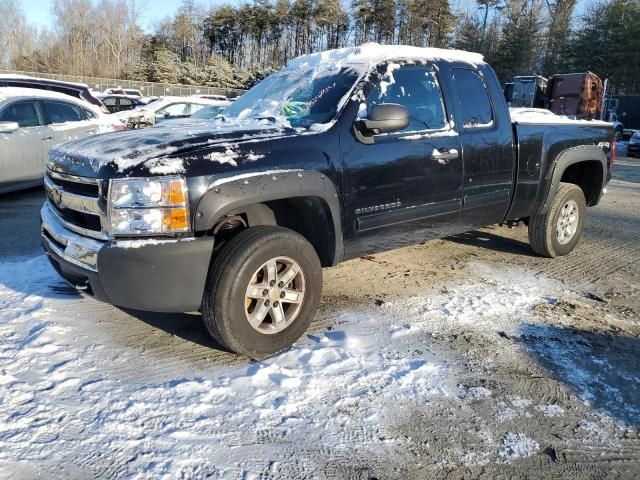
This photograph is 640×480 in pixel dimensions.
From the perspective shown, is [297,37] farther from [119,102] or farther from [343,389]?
[343,389]

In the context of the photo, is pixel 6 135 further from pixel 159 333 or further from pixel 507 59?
pixel 507 59

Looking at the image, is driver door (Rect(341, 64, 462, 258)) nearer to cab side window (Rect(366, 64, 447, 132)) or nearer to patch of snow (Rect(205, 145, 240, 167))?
cab side window (Rect(366, 64, 447, 132))

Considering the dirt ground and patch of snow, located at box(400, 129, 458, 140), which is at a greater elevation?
patch of snow, located at box(400, 129, 458, 140)

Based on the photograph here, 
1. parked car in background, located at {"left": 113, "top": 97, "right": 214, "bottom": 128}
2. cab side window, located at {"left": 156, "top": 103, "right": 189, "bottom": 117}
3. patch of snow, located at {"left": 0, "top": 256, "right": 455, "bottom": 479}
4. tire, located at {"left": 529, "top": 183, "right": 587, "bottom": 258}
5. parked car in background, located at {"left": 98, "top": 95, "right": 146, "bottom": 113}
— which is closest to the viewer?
patch of snow, located at {"left": 0, "top": 256, "right": 455, "bottom": 479}

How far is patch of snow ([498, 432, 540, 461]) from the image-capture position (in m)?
2.65

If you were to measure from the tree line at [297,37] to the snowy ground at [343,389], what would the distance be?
41923 mm

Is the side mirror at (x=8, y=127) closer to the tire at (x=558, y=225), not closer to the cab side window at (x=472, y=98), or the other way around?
the cab side window at (x=472, y=98)

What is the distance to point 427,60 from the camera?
14.7 ft

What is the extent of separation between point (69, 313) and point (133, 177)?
62.7 inches

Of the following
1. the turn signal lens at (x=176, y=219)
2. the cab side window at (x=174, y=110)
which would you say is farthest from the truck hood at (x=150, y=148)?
the cab side window at (x=174, y=110)

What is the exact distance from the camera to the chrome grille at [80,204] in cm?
316

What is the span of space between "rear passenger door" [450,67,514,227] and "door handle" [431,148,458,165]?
5.2 inches

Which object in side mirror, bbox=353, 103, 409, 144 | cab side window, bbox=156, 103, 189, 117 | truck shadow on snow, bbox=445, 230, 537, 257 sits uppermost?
side mirror, bbox=353, 103, 409, 144

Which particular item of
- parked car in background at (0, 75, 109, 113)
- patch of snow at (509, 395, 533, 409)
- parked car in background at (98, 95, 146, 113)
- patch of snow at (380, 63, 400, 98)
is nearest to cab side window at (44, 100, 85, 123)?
parked car in background at (0, 75, 109, 113)
